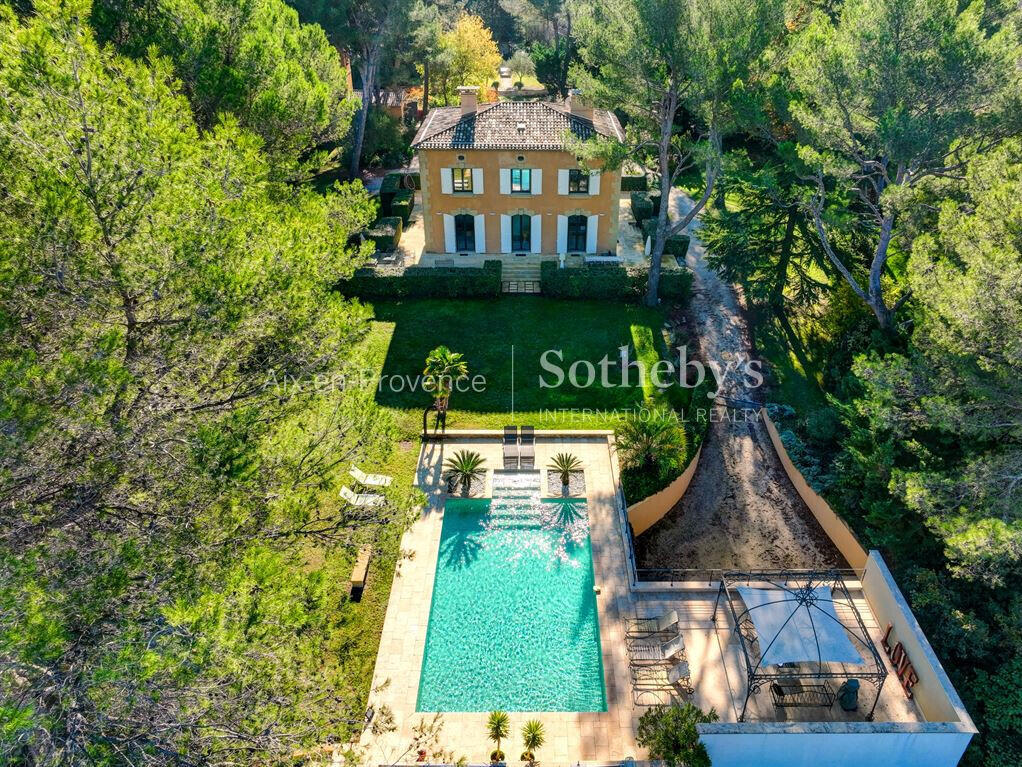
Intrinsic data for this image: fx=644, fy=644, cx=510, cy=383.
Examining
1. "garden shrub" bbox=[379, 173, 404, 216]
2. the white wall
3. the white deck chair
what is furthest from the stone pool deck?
"garden shrub" bbox=[379, 173, 404, 216]

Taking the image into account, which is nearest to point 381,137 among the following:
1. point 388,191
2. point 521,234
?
point 388,191

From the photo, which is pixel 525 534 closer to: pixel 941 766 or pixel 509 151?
pixel 941 766

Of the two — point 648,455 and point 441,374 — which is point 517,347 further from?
point 648,455

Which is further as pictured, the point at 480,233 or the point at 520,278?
the point at 480,233

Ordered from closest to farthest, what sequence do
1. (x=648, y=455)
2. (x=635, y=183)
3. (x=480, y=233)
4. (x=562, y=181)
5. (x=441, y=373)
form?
(x=648, y=455) → (x=441, y=373) → (x=562, y=181) → (x=480, y=233) → (x=635, y=183)

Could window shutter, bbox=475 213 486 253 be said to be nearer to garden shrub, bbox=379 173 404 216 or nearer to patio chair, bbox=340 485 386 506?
garden shrub, bbox=379 173 404 216

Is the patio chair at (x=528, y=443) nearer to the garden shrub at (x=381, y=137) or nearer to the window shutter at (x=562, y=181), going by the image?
the window shutter at (x=562, y=181)

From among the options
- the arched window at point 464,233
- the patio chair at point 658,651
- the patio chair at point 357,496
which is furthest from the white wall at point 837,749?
the arched window at point 464,233
